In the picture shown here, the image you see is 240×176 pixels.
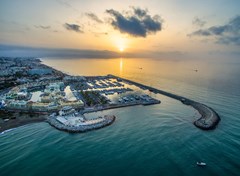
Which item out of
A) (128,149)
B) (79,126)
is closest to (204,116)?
(128,149)

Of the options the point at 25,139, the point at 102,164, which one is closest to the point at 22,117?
the point at 25,139

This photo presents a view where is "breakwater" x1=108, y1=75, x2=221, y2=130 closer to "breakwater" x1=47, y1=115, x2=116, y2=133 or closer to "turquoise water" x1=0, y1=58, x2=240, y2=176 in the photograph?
"turquoise water" x1=0, y1=58, x2=240, y2=176

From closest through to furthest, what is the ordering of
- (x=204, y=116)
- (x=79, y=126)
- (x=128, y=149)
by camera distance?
(x=128, y=149) < (x=79, y=126) < (x=204, y=116)

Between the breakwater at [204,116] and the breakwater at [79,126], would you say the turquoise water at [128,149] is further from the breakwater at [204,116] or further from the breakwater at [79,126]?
the breakwater at [204,116]

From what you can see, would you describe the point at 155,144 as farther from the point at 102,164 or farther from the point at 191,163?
the point at 102,164

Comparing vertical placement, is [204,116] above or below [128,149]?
above

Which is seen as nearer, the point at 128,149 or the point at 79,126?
the point at 128,149

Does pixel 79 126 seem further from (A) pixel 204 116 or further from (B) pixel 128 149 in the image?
(A) pixel 204 116

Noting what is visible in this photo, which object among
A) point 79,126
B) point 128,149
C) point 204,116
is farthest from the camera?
point 204,116

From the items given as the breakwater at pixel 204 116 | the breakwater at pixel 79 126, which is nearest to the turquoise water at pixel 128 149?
the breakwater at pixel 79 126

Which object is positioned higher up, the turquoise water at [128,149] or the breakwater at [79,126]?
the breakwater at [79,126]

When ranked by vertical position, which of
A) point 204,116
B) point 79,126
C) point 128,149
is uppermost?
point 204,116
